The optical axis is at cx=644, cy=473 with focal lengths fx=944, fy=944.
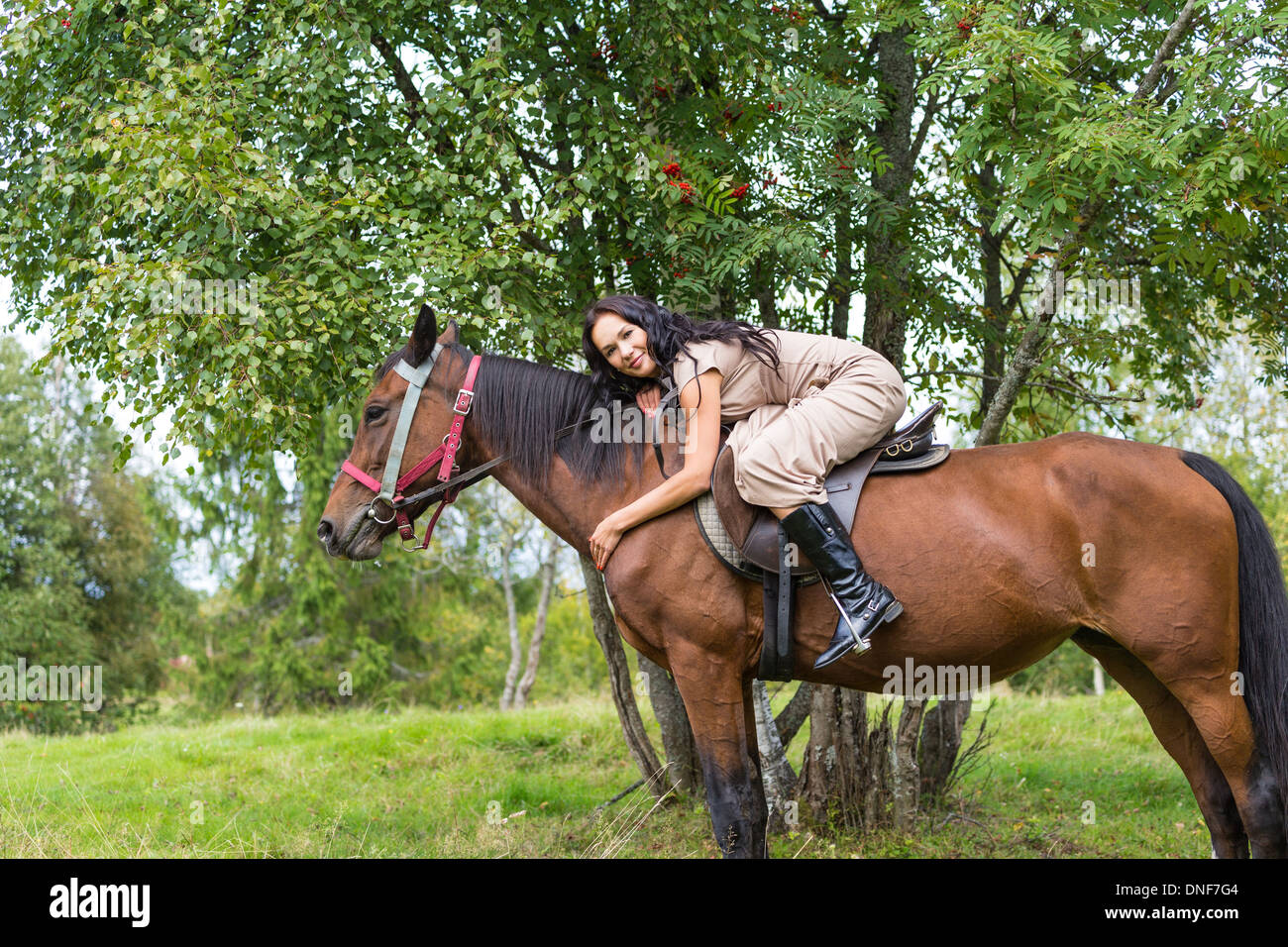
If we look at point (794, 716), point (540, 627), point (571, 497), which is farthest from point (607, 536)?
point (540, 627)

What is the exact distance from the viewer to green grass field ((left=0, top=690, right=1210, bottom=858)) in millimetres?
5930

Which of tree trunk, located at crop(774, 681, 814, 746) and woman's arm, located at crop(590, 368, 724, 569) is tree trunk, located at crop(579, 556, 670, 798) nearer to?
tree trunk, located at crop(774, 681, 814, 746)

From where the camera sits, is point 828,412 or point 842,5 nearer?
point 828,412

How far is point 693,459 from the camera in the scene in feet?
12.8

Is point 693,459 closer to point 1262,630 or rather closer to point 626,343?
point 626,343

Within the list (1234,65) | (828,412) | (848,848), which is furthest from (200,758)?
(1234,65)

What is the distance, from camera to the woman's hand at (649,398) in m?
4.21

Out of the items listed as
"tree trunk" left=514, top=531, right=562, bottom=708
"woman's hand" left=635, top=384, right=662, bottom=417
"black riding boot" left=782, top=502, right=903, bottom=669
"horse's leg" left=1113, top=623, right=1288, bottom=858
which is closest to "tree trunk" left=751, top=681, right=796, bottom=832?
"black riding boot" left=782, top=502, right=903, bottom=669

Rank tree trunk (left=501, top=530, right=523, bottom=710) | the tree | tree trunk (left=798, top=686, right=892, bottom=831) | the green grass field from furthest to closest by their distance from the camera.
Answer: tree trunk (left=501, top=530, right=523, bottom=710), tree trunk (left=798, top=686, right=892, bottom=831), the green grass field, the tree

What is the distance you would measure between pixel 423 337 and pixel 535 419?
0.62m

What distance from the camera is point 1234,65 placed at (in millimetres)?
4719

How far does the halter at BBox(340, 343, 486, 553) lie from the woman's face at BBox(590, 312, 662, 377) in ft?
2.11
